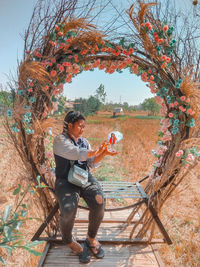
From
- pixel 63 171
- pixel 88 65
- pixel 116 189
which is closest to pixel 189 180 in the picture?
pixel 116 189

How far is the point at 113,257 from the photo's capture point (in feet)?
6.45

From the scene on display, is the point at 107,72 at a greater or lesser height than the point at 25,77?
greater

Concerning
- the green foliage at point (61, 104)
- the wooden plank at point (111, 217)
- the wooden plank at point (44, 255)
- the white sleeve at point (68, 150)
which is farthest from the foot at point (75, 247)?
the green foliage at point (61, 104)

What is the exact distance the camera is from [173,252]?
2.33 m

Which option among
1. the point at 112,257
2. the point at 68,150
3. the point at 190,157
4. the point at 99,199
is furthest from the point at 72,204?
the point at 190,157

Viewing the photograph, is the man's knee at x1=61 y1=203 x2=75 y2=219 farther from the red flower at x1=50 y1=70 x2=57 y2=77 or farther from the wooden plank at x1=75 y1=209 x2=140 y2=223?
the red flower at x1=50 y1=70 x2=57 y2=77

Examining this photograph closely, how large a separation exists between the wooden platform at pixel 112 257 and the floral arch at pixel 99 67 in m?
0.53

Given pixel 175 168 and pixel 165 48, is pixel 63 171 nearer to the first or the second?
pixel 175 168

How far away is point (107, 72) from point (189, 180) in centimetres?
141

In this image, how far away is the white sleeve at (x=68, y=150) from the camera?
176cm

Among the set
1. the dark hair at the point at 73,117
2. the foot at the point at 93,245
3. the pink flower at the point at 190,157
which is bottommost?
the foot at the point at 93,245

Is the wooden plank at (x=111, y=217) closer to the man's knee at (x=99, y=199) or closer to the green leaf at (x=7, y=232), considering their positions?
the man's knee at (x=99, y=199)

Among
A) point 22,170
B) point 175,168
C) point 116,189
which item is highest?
point 175,168

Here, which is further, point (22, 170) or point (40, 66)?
point (22, 170)
